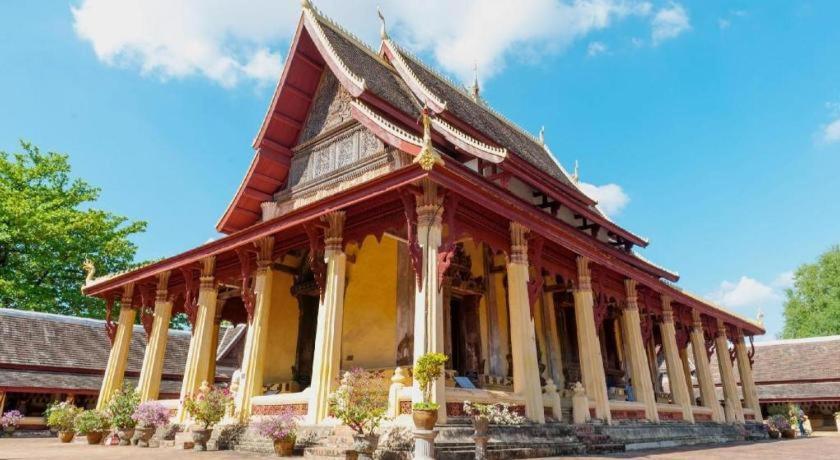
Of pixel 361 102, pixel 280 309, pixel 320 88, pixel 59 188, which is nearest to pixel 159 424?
pixel 280 309

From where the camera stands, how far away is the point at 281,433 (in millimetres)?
7543

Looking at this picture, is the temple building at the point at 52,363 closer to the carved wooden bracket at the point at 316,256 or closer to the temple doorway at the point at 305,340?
the temple doorway at the point at 305,340

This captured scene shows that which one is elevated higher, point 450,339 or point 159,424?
point 450,339

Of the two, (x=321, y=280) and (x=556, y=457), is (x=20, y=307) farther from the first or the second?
(x=556, y=457)

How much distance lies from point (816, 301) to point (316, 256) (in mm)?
43747

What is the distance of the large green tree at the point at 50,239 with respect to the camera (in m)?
23.5

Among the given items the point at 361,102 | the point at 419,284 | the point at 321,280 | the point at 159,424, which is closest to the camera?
the point at 419,284

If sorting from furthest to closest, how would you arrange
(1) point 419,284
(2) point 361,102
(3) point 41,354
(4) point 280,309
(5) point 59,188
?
(5) point 59,188, (3) point 41,354, (4) point 280,309, (2) point 361,102, (1) point 419,284

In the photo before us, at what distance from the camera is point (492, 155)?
383 inches

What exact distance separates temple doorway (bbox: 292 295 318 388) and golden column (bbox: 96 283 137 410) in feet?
15.5

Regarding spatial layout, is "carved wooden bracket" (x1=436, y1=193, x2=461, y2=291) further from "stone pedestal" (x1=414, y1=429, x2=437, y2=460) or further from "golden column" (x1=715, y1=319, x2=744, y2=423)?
"golden column" (x1=715, y1=319, x2=744, y2=423)

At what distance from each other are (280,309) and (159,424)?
3.62 meters

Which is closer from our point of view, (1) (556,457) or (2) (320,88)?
(1) (556,457)

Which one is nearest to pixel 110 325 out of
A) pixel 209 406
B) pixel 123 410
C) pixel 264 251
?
pixel 123 410
